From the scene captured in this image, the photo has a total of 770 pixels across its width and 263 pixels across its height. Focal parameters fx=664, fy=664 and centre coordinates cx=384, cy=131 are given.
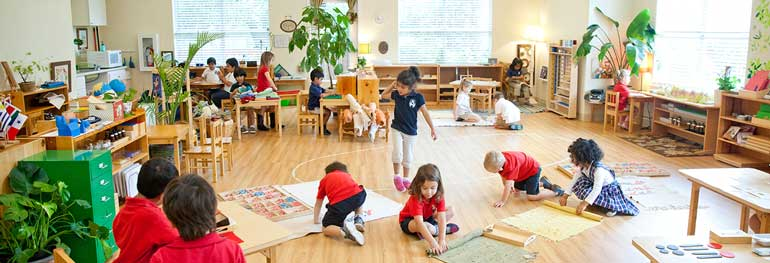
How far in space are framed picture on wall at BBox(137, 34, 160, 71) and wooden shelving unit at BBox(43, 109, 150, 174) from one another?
7.46 meters

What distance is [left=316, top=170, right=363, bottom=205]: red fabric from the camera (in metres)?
4.84

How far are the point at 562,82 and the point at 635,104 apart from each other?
1.78m

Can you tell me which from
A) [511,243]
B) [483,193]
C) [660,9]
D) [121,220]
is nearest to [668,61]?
[660,9]

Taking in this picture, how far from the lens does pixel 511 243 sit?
472cm

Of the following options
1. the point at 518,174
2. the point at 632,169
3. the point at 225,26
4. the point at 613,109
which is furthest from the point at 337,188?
the point at 225,26

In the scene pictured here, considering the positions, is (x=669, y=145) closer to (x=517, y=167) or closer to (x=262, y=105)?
(x=517, y=167)

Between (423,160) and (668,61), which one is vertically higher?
(668,61)

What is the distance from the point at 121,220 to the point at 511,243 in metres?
2.75

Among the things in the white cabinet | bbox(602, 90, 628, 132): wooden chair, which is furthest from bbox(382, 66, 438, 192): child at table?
the white cabinet

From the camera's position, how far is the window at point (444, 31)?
13.4m

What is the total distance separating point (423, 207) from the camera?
15.3 feet

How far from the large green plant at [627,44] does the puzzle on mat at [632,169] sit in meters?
2.74

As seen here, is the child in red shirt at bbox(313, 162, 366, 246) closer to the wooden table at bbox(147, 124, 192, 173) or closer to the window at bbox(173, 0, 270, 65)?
the wooden table at bbox(147, 124, 192, 173)

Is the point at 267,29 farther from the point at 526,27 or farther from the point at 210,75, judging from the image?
the point at 526,27
